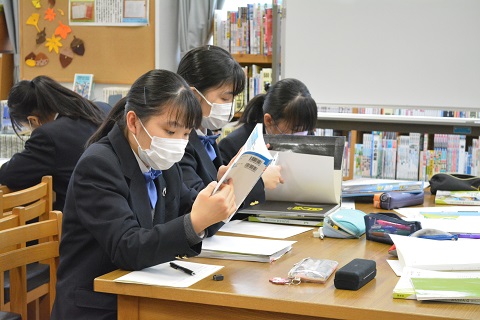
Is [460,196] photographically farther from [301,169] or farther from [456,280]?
[456,280]

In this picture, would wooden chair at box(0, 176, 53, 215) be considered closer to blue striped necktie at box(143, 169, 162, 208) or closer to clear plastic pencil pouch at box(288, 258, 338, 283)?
blue striped necktie at box(143, 169, 162, 208)

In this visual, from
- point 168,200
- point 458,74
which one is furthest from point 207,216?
point 458,74

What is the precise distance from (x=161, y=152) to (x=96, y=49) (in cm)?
383

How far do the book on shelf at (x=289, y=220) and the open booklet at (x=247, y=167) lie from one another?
54cm

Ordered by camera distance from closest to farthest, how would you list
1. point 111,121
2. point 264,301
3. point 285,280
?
1. point 264,301
2. point 285,280
3. point 111,121

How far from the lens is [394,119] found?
416cm

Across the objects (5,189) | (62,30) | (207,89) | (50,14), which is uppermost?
(50,14)

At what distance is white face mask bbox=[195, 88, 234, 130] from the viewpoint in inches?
94.0

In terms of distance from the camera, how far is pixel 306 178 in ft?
7.83

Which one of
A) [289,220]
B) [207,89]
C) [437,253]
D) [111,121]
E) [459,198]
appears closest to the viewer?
[437,253]

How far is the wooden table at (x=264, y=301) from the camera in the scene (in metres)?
1.37

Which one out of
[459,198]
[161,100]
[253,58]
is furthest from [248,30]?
[161,100]

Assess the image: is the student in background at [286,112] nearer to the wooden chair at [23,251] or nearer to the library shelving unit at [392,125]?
the wooden chair at [23,251]

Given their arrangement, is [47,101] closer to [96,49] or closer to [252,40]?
[252,40]
